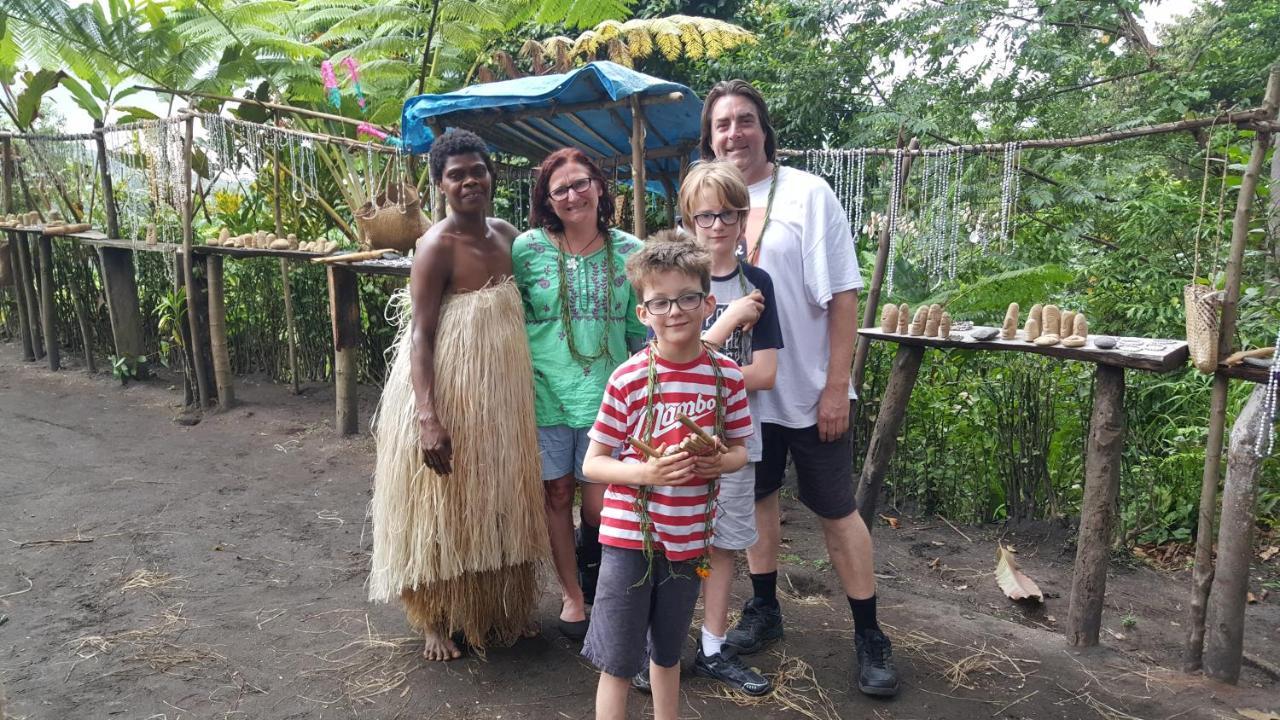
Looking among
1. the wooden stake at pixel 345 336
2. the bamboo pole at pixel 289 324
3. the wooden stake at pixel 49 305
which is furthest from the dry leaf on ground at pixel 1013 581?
the wooden stake at pixel 49 305

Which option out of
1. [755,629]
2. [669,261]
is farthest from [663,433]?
[755,629]

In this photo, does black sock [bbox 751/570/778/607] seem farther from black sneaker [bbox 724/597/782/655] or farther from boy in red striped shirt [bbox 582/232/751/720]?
boy in red striped shirt [bbox 582/232/751/720]

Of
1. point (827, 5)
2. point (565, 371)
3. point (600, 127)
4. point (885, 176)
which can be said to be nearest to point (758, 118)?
point (565, 371)

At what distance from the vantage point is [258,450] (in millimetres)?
5832

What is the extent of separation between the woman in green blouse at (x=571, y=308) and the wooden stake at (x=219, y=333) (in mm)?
4840

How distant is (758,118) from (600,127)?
2.22 meters

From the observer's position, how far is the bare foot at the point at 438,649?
285 centimetres

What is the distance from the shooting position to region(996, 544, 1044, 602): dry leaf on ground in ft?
11.9

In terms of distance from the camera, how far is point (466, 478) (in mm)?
2684

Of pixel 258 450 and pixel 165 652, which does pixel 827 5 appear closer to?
pixel 258 450

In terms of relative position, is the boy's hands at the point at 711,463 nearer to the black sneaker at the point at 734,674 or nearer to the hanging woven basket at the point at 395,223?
the black sneaker at the point at 734,674

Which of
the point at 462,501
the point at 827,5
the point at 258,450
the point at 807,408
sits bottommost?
the point at 258,450

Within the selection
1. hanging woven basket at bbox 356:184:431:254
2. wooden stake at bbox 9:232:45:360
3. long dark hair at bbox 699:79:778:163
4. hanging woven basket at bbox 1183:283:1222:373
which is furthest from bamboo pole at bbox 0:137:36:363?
hanging woven basket at bbox 1183:283:1222:373

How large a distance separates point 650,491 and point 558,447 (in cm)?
86
